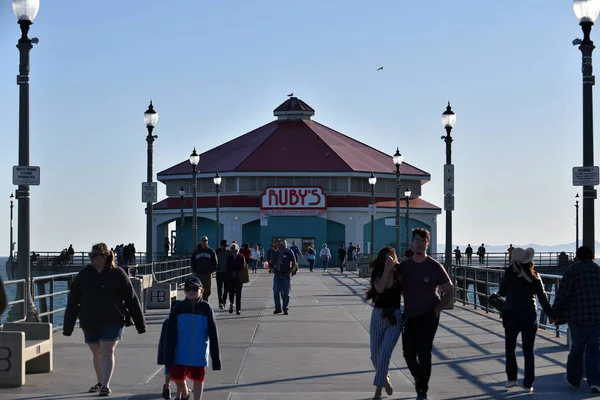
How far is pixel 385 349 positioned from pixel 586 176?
5217 mm

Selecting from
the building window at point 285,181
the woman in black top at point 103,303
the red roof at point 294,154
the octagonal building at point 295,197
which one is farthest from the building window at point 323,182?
the woman in black top at point 103,303

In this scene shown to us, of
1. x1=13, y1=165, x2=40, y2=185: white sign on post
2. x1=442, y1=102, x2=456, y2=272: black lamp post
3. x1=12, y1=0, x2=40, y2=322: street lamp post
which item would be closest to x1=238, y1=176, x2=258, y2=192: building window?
x1=442, y1=102, x2=456, y2=272: black lamp post

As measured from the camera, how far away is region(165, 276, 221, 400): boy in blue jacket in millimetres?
10359

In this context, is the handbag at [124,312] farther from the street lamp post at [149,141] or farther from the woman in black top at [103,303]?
the street lamp post at [149,141]

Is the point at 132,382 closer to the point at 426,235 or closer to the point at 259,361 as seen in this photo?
the point at 259,361

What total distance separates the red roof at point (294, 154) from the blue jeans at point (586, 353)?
241 ft

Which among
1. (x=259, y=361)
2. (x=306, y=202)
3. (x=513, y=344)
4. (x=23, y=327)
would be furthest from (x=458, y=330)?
(x=306, y=202)

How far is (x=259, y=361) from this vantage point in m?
15.0

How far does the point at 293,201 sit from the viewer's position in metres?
84.9

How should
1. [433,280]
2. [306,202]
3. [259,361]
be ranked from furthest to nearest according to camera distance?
1. [306,202]
2. [259,361]
3. [433,280]

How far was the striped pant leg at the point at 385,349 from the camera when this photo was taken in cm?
1138

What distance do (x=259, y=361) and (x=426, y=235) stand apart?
4.64 m

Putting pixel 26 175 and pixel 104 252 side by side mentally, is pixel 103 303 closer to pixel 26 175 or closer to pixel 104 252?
pixel 104 252

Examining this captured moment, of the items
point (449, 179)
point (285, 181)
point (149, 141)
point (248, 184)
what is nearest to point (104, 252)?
point (449, 179)
